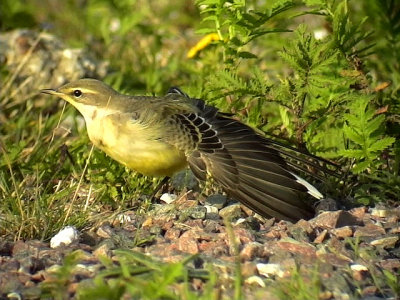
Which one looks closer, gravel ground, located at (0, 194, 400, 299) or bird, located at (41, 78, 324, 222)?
gravel ground, located at (0, 194, 400, 299)

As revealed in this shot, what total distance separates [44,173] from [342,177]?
6.81 feet

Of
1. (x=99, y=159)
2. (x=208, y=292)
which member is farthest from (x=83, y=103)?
(x=208, y=292)

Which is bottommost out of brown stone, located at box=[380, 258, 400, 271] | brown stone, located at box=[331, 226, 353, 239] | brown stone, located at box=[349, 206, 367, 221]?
brown stone, located at box=[349, 206, 367, 221]

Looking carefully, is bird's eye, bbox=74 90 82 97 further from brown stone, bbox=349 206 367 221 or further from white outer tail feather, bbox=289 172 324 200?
brown stone, bbox=349 206 367 221

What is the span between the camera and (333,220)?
19.9 ft

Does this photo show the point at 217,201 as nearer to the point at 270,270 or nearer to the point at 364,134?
the point at 364,134

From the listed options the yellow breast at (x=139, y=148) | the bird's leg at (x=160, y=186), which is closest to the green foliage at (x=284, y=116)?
the bird's leg at (x=160, y=186)

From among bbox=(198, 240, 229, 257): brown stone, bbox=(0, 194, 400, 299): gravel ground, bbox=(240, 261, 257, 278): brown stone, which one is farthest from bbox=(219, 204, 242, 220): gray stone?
bbox=(240, 261, 257, 278): brown stone

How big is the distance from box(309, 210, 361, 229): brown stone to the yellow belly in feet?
3.23

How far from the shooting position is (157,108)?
673cm

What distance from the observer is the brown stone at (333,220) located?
6059mm

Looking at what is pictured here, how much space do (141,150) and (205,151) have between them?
1.35 feet

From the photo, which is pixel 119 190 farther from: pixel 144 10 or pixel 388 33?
pixel 144 10

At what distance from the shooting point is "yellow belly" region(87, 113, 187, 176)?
641 cm
